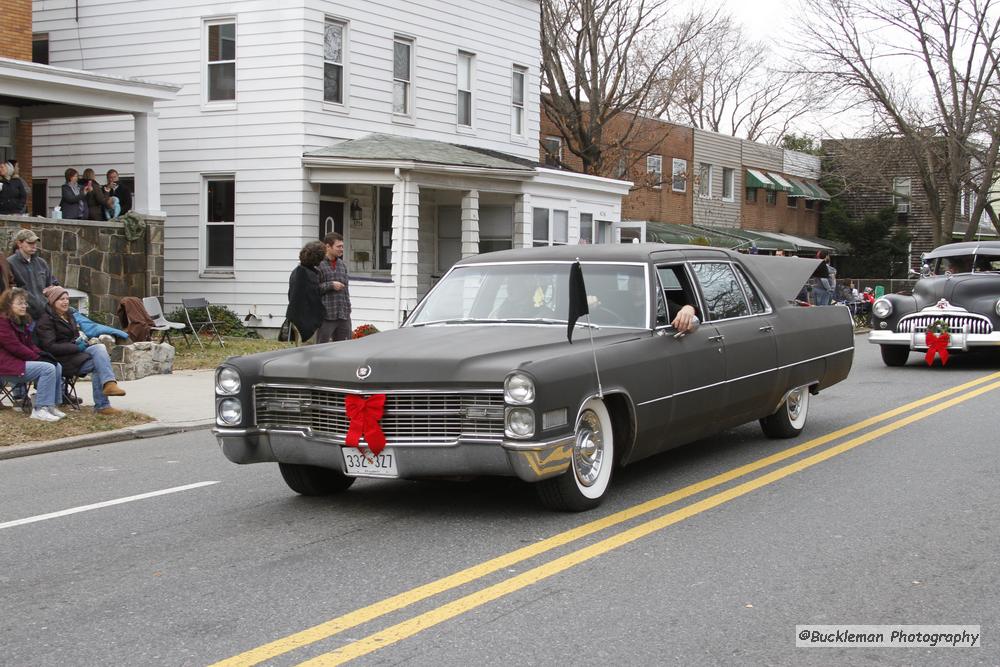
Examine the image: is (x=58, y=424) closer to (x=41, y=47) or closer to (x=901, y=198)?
(x=41, y=47)

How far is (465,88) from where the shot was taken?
25.5 meters

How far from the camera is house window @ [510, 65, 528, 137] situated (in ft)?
89.1

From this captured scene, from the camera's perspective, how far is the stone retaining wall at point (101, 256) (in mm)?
18109

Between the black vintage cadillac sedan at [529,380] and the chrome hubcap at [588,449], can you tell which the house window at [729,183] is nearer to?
the black vintage cadillac sedan at [529,380]

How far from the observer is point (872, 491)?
751 cm

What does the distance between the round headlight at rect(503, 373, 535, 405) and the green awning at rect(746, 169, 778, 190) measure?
41515mm

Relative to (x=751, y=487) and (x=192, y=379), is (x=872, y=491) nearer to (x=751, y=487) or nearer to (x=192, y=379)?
(x=751, y=487)

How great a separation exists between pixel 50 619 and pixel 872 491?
16.5 ft

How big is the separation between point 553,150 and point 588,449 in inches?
1167

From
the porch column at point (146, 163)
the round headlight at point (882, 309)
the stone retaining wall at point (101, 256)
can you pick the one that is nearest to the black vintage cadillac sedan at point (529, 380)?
the round headlight at point (882, 309)

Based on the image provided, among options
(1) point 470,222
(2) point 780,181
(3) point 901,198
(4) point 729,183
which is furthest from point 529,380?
(3) point 901,198

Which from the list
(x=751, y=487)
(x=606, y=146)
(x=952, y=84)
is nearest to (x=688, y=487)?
(x=751, y=487)

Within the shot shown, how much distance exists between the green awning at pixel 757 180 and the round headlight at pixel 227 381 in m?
41.2

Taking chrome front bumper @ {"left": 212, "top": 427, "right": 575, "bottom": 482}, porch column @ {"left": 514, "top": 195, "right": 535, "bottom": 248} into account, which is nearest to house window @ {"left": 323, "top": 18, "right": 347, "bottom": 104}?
porch column @ {"left": 514, "top": 195, "right": 535, "bottom": 248}
